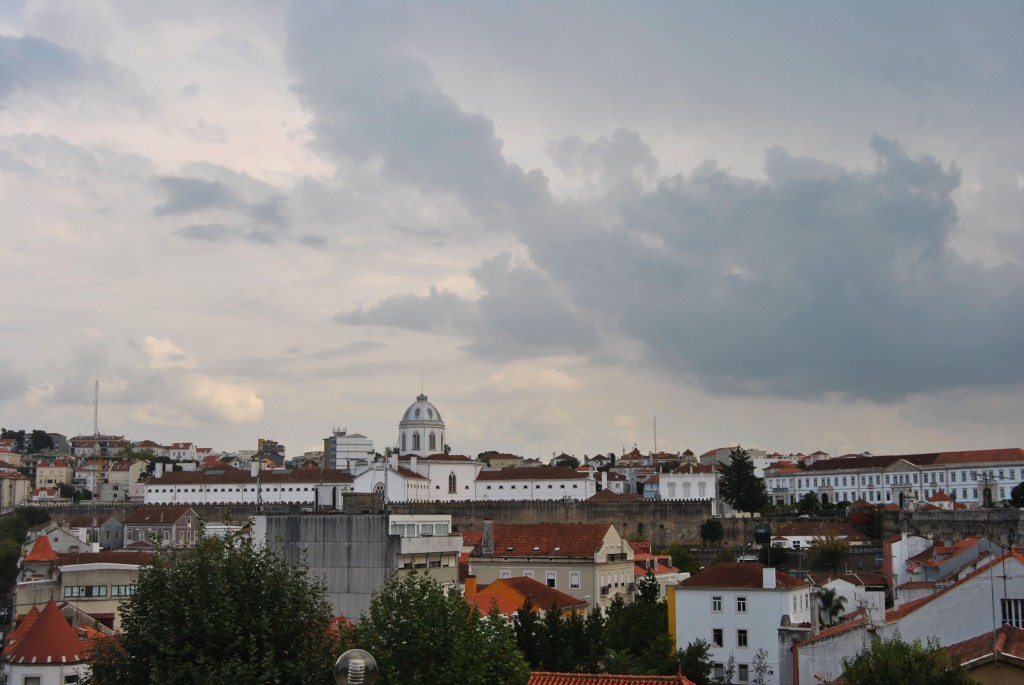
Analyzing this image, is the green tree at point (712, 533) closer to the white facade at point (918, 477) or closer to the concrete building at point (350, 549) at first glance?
the white facade at point (918, 477)

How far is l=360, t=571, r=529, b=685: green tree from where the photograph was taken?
73.4ft

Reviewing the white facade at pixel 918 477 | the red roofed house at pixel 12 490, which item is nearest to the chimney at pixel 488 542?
the white facade at pixel 918 477

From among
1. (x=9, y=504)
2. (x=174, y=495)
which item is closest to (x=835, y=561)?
(x=174, y=495)

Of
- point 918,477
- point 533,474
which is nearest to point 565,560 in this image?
point 533,474

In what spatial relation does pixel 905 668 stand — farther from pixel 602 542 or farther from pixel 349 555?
pixel 602 542

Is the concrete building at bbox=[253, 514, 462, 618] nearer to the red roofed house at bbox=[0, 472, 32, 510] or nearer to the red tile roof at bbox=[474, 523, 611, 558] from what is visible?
the red tile roof at bbox=[474, 523, 611, 558]

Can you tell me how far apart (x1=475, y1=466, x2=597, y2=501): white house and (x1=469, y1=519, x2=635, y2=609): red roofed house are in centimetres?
5769

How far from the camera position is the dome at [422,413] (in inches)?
5037

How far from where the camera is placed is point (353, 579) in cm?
3641

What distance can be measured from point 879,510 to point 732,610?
6282 cm

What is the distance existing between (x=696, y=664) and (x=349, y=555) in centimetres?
1164

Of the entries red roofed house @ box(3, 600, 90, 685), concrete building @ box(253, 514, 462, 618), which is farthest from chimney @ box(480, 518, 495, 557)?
red roofed house @ box(3, 600, 90, 685)

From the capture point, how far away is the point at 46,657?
105 feet

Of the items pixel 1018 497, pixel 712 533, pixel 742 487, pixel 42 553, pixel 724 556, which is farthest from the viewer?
pixel 742 487
